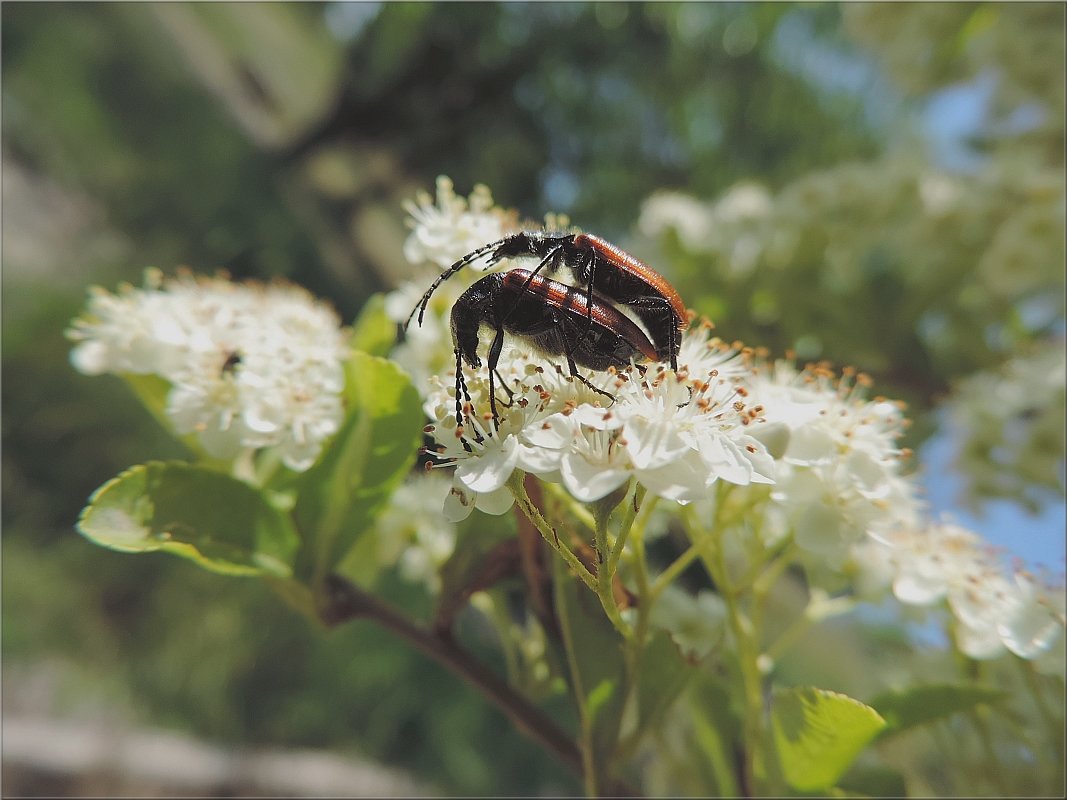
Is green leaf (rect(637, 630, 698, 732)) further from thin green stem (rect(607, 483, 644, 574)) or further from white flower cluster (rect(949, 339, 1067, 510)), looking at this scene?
white flower cluster (rect(949, 339, 1067, 510))

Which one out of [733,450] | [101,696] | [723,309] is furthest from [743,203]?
[101,696]

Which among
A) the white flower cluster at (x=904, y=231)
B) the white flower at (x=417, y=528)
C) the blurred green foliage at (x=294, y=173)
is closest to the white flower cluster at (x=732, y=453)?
the white flower at (x=417, y=528)

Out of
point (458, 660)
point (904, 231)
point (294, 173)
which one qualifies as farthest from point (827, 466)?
point (294, 173)

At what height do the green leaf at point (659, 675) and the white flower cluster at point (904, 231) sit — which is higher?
the white flower cluster at point (904, 231)

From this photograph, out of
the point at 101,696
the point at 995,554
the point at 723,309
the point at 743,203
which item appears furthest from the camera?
the point at 101,696

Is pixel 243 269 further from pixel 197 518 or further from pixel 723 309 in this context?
pixel 197 518

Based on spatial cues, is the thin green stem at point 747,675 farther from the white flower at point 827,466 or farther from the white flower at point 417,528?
the white flower at point 417,528
